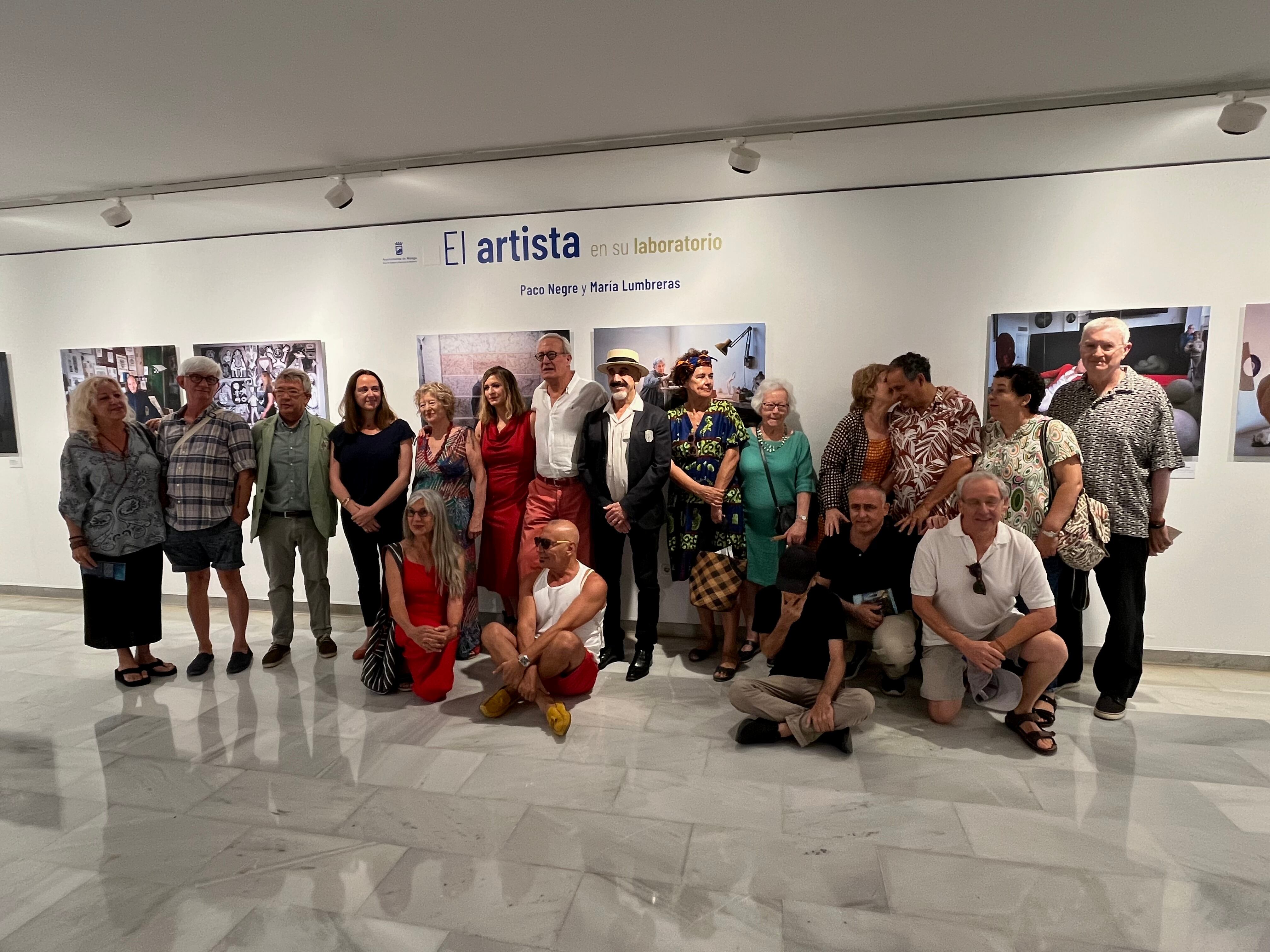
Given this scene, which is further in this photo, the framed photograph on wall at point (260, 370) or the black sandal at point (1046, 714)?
the framed photograph on wall at point (260, 370)

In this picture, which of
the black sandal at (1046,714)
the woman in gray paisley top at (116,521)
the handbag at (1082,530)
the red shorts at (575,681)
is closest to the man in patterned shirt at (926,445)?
the handbag at (1082,530)

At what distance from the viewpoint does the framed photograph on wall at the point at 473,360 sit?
4.91m

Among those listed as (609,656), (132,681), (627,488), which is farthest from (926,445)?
(132,681)

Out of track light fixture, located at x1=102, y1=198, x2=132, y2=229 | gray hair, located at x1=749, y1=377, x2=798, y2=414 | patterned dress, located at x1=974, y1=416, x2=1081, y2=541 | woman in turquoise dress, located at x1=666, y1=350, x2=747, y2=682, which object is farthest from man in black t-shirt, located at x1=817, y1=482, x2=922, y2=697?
track light fixture, located at x1=102, y1=198, x2=132, y2=229

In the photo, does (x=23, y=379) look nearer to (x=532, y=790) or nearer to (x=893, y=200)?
(x=532, y=790)

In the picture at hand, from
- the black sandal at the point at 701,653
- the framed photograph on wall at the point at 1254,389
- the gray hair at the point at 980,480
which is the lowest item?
the black sandal at the point at 701,653

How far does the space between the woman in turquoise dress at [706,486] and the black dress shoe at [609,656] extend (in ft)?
2.05

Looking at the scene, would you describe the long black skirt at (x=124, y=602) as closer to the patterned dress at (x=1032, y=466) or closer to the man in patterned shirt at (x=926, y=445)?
the man in patterned shirt at (x=926, y=445)

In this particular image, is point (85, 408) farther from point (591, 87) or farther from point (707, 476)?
point (707, 476)

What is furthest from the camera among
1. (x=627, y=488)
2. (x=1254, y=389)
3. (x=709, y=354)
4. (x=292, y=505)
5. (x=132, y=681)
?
(x=709, y=354)

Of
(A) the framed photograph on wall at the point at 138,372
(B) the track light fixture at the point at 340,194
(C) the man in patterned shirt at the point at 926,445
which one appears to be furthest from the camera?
(A) the framed photograph on wall at the point at 138,372

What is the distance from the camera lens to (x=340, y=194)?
4039mm

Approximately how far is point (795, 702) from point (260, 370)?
15.8 feet

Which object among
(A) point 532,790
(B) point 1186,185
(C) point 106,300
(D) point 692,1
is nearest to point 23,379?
(C) point 106,300
